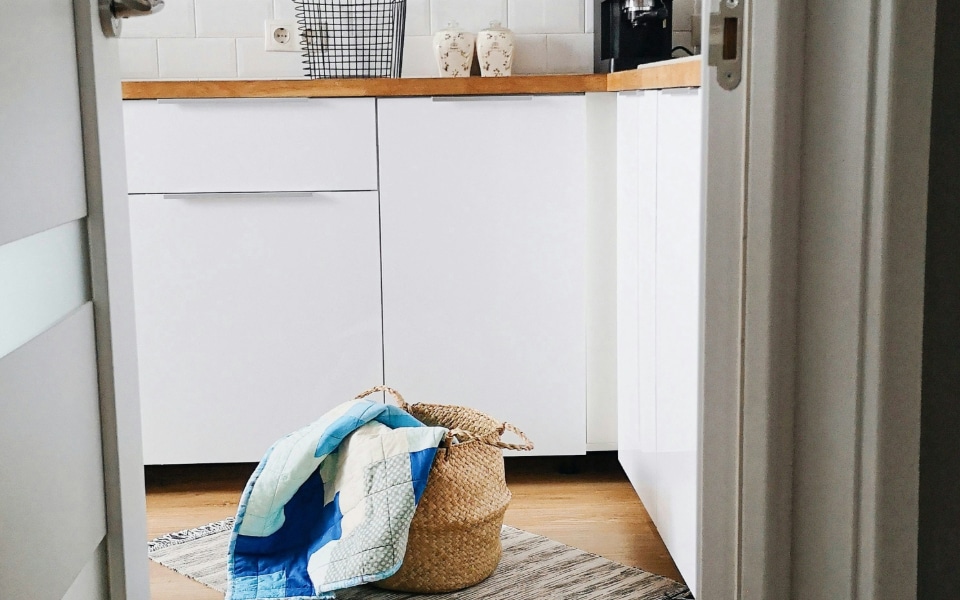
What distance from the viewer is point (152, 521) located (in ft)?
7.31

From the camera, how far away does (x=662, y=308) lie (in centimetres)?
180

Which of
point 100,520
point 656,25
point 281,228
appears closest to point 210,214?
point 281,228

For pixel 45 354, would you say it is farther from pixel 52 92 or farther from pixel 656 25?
pixel 656 25

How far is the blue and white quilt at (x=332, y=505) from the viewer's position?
176cm

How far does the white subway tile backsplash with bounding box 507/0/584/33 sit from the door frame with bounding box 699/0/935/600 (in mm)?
2043

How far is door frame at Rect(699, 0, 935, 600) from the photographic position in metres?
0.72

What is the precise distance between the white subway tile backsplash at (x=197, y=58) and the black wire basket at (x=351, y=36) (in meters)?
0.23

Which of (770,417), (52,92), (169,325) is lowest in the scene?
(169,325)

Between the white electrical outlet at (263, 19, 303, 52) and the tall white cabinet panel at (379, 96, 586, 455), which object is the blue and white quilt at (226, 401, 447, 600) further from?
the white electrical outlet at (263, 19, 303, 52)

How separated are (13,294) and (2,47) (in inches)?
7.2

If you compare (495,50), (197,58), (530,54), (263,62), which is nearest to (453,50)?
(495,50)

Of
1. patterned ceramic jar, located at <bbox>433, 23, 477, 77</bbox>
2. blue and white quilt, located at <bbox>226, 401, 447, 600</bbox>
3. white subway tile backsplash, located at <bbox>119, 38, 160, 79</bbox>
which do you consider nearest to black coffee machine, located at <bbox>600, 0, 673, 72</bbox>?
patterned ceramic jar, located at <bbox>433, 23, 477, 77</bbox>

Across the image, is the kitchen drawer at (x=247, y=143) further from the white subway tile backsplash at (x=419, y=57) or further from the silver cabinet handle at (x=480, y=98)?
the white subway tile backsplash at (x=419, y=57)

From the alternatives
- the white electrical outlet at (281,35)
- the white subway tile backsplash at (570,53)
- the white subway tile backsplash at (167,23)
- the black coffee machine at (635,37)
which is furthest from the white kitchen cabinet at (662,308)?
the white subway tile backsplash at (167,23)
